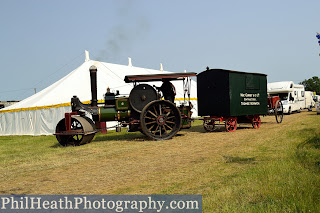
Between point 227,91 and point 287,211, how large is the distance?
10640mm

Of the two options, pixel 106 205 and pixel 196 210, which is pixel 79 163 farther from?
pixel 196 210

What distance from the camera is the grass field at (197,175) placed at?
4.09 meters

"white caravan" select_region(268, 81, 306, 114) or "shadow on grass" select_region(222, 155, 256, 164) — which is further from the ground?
"white caravan" select_region(268, 81, 306, 114)

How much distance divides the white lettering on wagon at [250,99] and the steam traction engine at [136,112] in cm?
379

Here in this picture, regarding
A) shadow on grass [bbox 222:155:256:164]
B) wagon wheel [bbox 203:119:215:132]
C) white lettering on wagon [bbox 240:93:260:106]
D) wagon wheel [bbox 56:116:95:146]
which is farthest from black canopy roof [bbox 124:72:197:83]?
shadow on grass [bbox 222:155:256:164]

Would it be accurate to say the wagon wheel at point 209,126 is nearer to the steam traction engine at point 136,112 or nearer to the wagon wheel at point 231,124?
the wagon wheel at point 231,124

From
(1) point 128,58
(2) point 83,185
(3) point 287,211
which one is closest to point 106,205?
(2) point 83,185

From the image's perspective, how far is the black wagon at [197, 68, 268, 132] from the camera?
1400 cm

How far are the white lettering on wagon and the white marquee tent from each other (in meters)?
9.11

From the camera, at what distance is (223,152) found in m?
8.19

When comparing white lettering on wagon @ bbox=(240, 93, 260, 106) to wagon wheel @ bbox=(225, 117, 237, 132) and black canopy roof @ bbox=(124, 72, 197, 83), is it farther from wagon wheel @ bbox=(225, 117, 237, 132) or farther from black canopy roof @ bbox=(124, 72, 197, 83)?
black canopy roof @ bbox=(124, 72, 197, 83)

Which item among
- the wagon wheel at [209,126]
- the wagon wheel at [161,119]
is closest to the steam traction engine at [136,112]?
the wagon wheel at [161,119]

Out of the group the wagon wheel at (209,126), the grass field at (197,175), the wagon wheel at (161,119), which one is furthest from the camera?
the wagon wheel at (209,126)

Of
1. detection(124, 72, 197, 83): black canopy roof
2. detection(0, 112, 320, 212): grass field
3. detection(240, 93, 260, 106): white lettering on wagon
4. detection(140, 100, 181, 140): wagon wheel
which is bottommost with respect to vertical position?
detection(0, 112, 320, 212): grass field
